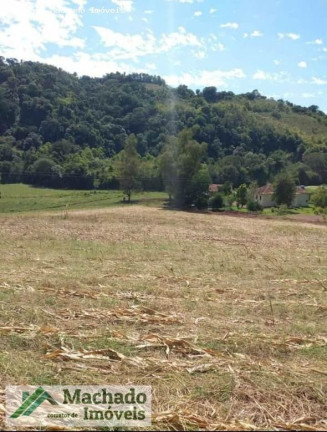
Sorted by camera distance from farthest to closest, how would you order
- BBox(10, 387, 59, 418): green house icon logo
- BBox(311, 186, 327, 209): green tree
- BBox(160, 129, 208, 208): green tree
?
BBox(311, 186, 327, 209): green tree, BBox(160, 129, 208, 208): green tree, BBox(10, 387, 59, 418): green house icon logo

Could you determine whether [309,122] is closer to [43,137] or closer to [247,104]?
[247,104]

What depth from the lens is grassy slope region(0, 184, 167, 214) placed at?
51.6 meters

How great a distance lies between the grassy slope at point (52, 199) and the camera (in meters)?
51.6

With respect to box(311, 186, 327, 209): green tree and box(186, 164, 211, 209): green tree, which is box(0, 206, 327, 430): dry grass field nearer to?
box(186, 164, 211, 209): green tree

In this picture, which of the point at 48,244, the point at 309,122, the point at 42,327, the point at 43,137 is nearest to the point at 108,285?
the point at 42,327

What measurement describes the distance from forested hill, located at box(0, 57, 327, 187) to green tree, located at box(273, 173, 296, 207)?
90.3 ft

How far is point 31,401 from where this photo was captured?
3914mm

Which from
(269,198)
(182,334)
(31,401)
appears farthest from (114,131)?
(31,401)

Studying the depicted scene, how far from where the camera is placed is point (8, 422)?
359cm

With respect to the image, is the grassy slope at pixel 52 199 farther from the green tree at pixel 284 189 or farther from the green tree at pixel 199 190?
the green tree at pixel 284 189

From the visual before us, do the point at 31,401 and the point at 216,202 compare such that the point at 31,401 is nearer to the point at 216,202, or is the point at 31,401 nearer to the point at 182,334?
the point at 182,334

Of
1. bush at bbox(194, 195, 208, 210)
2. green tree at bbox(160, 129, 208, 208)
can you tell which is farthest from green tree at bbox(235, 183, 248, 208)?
green tree at bbox(160, 129, 208, 208)

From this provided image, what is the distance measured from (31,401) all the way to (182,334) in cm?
254

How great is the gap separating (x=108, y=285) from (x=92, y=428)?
5.68 metres
